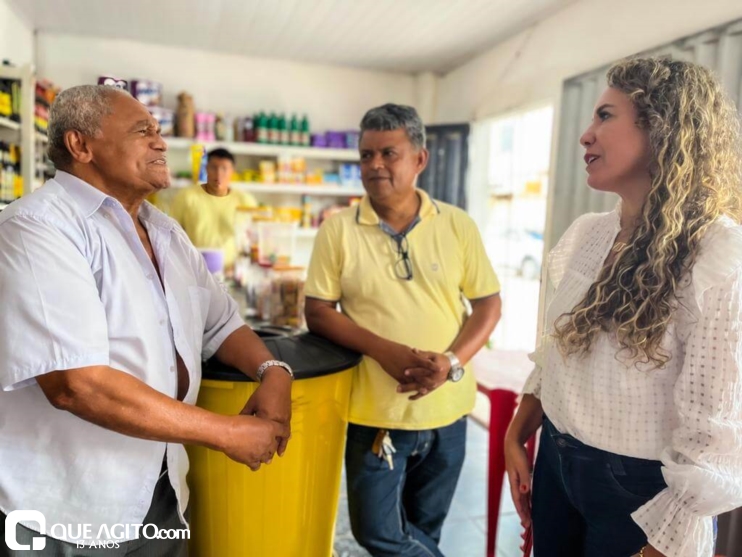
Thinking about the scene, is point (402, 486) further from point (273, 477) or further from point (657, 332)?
point (657, 332)

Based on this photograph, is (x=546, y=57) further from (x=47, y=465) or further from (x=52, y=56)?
(x=52, y=56)

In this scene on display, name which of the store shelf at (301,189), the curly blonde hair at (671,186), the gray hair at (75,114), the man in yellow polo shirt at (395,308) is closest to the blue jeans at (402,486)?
the man in yellow polo shirt at (395,308)

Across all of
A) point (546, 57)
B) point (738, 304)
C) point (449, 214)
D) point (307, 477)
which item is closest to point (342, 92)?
point (546, 57)

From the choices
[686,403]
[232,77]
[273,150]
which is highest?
[232,77]

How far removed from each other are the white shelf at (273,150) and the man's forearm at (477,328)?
2.92 metres

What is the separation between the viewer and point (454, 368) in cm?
141

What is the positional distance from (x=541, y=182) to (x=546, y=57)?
0.77m

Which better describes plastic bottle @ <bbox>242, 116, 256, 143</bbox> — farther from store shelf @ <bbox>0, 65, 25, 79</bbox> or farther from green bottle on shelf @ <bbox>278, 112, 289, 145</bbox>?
store shelf @ <bbox>0, 65, 25, 79</bbox>

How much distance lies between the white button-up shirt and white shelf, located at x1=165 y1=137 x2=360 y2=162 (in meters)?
3.27

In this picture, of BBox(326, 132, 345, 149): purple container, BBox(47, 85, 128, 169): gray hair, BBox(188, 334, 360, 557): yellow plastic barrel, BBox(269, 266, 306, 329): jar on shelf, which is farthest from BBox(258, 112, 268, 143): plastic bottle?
BBox(47, 85, 128, 169): gray hair

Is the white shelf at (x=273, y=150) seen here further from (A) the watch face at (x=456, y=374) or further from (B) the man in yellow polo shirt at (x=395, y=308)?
(A) the watch face at (x=456, y=374)

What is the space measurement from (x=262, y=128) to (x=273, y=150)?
195 mm

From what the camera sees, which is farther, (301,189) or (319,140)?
(319,140)

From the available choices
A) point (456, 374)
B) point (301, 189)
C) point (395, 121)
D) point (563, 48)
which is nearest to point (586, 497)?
point (456, 374)
